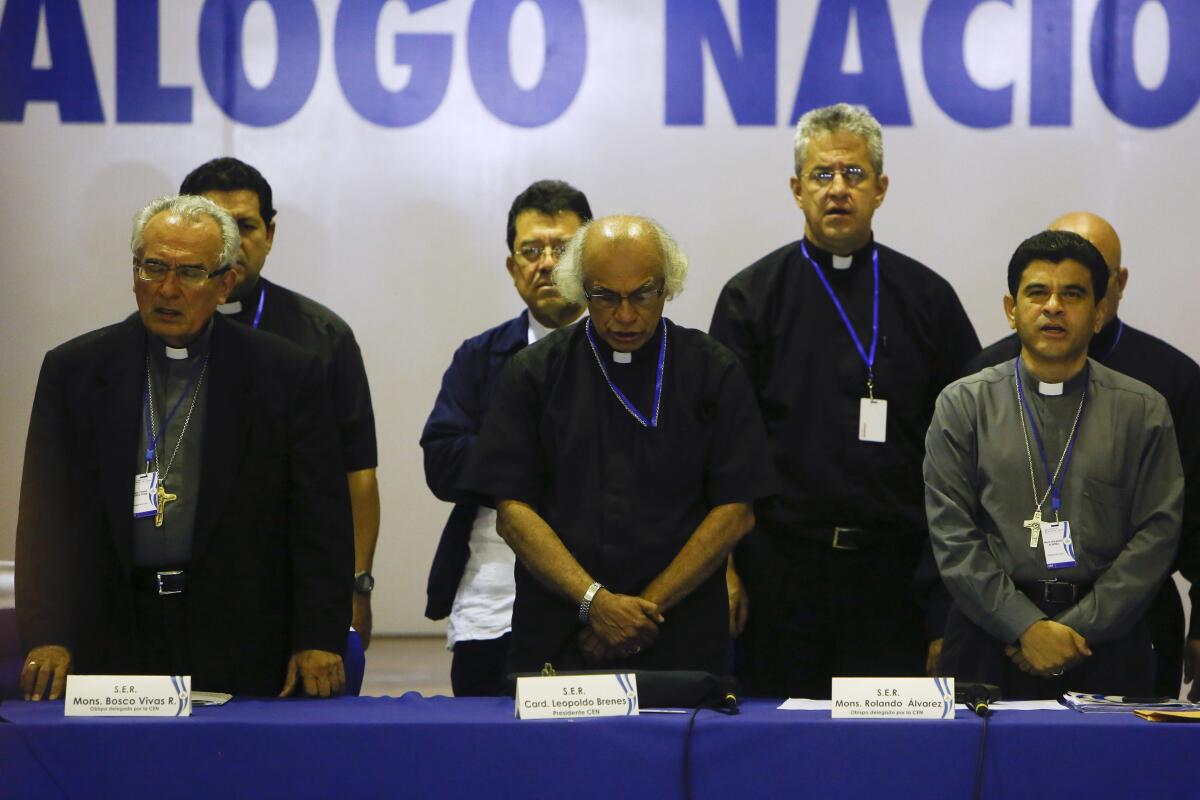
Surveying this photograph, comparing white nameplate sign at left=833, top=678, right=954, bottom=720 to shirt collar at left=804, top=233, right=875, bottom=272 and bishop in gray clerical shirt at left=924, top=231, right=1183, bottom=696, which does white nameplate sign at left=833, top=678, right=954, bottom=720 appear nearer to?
bishop in gray clerical shirt at left=924, top=231, right=1183, bottom=696

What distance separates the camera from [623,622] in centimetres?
286

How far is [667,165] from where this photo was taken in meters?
5.67

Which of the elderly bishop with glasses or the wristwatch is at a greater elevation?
the elderly bishop with glasses

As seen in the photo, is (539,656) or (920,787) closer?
(920,787)

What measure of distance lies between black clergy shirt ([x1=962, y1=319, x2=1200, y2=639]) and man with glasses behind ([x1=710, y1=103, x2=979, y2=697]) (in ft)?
0.73

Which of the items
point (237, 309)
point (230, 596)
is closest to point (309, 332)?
point (237, 309)

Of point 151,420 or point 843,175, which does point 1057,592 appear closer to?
point 843,175

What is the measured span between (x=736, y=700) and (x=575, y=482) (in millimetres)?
619

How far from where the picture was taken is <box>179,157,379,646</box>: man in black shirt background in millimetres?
3834

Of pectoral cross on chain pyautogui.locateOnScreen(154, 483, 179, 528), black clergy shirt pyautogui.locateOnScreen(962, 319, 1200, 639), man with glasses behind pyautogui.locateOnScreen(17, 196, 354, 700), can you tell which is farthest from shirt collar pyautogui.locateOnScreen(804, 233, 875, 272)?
pectoral cross on chain pyautogui.locateOnScreen(154, 483, 179, 528)

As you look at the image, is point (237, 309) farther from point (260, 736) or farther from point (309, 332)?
point (260, 736)

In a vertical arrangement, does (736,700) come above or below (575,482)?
below

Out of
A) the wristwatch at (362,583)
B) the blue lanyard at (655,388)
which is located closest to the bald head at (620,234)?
the blue lanyard at (655,388)

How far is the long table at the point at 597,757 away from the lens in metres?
2.42
